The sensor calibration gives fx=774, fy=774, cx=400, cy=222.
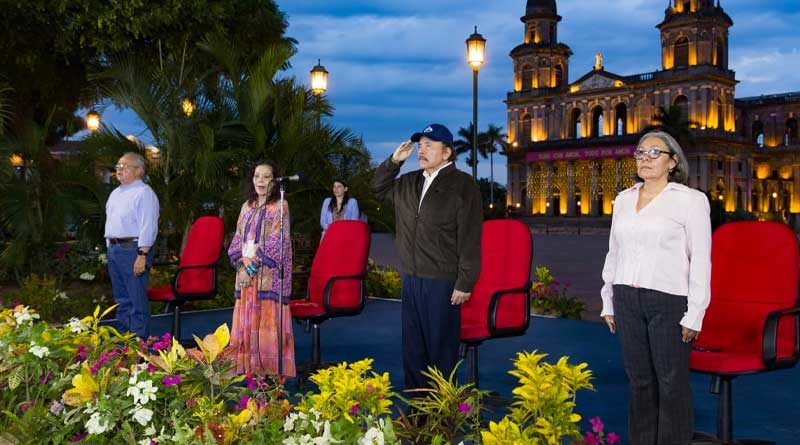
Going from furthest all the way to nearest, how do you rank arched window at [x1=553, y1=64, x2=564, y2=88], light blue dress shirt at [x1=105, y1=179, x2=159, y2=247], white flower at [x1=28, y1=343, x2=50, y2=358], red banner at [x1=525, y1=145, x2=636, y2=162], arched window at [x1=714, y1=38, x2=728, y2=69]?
arched window at [x1=553, y1=64, x2=564, y2=88], arched window at [x1=714, y1=38, x2=728, y2=69], red banner at [x1=525, y1=145, x2=636, y2=162], light blue dress shirt at [x1=105, y1=179, x2=159, y2=247], white flower at [x1=28, y1=343, x2=50, y2=358]

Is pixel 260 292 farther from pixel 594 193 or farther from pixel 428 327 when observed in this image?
pixel 594 193

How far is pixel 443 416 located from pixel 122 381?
107 centimetres

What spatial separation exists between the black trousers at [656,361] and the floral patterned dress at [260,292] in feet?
8.57

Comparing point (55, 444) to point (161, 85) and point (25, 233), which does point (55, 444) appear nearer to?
point (25, 233)

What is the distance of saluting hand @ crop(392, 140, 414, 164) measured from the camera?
4.66 m

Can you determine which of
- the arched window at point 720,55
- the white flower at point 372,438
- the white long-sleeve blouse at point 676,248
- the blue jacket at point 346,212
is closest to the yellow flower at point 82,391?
the white flower at point 372,438

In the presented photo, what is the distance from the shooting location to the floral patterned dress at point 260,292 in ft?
18.4

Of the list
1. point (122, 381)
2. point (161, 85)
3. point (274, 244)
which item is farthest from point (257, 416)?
point (161, 85)

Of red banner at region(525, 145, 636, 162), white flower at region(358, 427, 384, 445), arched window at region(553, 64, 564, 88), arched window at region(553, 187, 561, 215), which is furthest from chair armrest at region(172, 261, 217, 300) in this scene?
arched window at region(553, 64, 564, 88)

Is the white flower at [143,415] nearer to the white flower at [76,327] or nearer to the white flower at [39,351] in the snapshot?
the white flower at [39,351]

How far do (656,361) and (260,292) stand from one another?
116 inches

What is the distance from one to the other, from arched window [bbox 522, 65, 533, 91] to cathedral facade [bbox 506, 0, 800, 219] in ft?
0.36

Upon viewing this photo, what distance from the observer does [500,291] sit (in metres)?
5.17

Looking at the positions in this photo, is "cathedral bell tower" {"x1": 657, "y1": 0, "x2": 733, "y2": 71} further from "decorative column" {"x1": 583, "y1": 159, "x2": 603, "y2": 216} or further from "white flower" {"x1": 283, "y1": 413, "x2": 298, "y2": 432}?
"white flower" {"x1": 283, "y1": 413, "x2": 298, "y2": 432}
